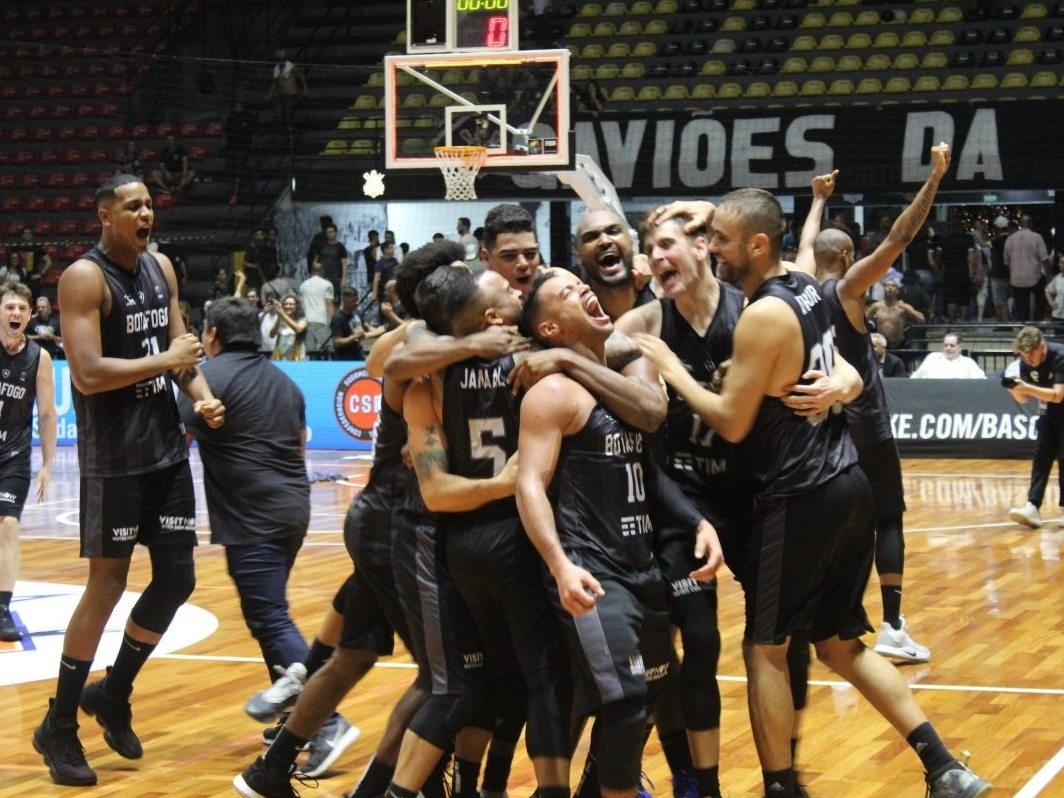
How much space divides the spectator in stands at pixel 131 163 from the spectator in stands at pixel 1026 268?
41.3 feet

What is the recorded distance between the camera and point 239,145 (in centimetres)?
2445

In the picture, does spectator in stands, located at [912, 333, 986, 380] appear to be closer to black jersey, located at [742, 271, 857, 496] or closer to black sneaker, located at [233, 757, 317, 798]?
black jersey, located at [742, 271, 857, 496]

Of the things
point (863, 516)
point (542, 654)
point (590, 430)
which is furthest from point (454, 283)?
point (863, 516)

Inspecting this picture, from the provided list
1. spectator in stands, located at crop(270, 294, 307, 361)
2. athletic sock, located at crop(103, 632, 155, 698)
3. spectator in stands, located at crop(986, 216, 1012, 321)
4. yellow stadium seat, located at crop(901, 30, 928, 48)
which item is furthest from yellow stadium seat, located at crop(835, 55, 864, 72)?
athletic sock, located at crop(103, 632, 155, 698)

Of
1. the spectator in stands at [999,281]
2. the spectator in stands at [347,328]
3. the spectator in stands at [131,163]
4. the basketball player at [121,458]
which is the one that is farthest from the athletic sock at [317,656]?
the spectator in stands at [131,163]

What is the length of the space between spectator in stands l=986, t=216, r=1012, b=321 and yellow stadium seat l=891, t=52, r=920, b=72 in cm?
323

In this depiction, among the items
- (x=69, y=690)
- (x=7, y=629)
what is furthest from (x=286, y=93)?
(x=69, y=690)

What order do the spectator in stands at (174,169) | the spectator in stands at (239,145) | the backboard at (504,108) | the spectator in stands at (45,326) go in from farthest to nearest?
the spectator in stands at (239,145) → the spectator in stands at (174,169) → the spectator in stands at (45,326) → the backboard at (504,108)

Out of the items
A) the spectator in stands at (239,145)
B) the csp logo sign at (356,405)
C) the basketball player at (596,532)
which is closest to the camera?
the basketball player at (596,532)

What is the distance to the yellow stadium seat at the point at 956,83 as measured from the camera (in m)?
22.0

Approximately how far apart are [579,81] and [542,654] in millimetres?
19797

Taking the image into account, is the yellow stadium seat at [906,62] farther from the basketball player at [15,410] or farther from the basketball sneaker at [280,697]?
the basketball sneaker at [280,697]

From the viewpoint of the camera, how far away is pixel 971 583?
9.77 m

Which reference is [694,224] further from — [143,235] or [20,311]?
[20,311]
